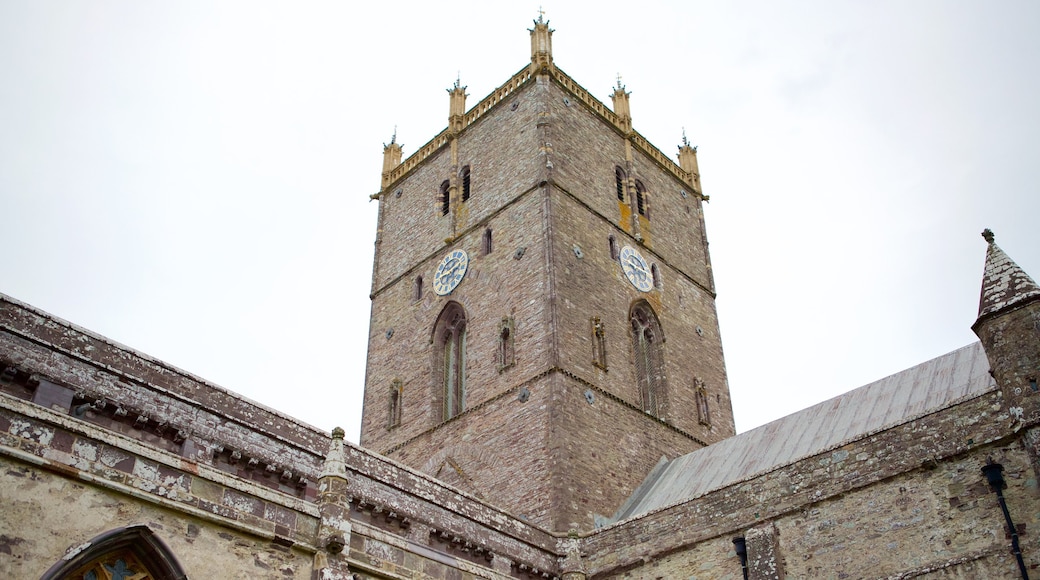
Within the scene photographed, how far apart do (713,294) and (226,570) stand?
944 inches

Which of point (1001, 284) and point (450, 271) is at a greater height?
point (450, 271)

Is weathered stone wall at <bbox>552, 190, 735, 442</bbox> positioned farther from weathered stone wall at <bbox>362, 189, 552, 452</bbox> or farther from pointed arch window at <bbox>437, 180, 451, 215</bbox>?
pointed arch window at <bbox>437, 180, 451, 215</bbox>

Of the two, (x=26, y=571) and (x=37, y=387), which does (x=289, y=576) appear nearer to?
(x=26, y=571)

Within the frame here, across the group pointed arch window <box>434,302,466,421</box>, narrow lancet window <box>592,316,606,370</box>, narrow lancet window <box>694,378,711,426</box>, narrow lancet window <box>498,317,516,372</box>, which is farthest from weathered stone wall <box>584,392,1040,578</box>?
pointed arch window <box>434,302,466,421</box>

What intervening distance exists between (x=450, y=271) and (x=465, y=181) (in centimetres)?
382

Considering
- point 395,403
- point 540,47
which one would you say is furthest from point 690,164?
point 395,403

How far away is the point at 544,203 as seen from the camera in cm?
2886

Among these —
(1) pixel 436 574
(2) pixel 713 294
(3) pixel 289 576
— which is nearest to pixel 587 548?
(1) pixel 436 574

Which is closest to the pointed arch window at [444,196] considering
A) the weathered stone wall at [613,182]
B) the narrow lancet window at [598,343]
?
the weathered stone wall at [613,182]

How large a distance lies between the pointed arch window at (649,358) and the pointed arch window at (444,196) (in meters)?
7.73

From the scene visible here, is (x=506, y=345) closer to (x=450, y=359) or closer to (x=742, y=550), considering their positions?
(x=450, y=359)

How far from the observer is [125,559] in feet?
39.4

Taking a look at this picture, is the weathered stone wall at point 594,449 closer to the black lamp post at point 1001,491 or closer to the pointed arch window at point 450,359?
the pointed arch window at point 450,359

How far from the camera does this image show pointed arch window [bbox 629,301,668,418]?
28.6 m
